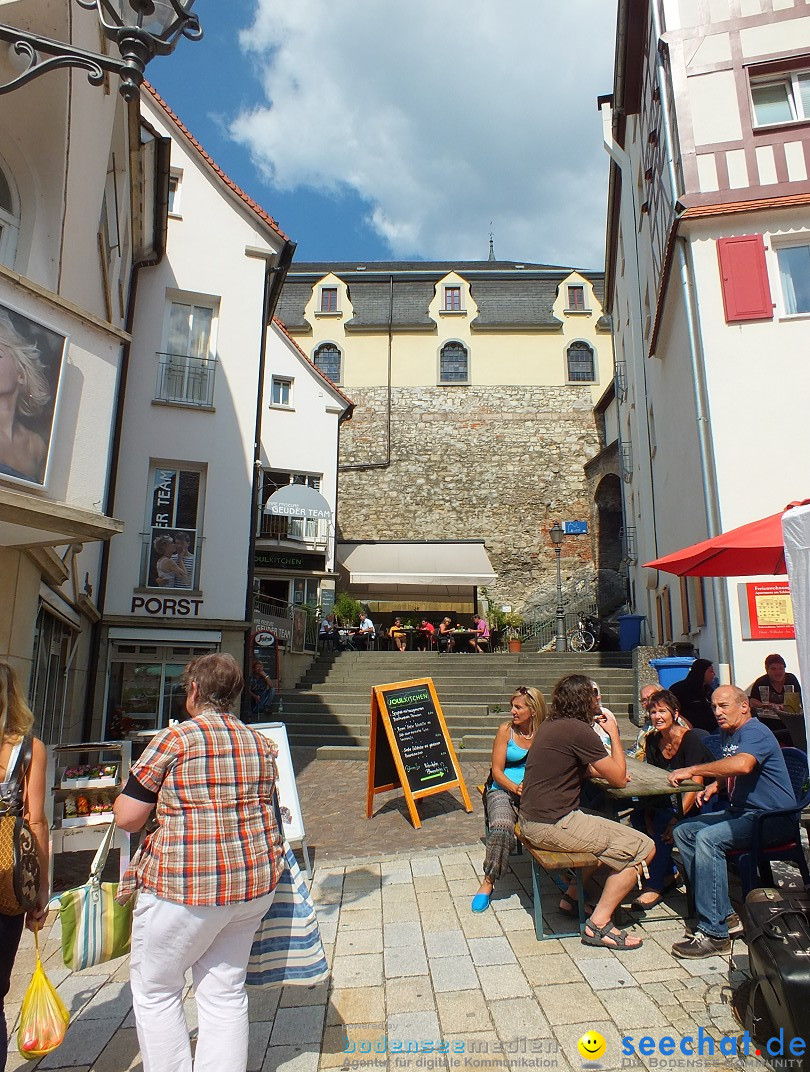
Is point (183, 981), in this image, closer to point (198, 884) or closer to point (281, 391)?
point (198, 884)

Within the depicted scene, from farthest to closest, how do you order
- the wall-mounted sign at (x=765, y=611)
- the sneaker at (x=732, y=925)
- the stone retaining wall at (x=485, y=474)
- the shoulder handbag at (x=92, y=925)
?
the stone retaining wall at (x=485, y=474) < the wall-mounted sign at (x=765, y=611) < the sneaker at (x=732, y=925) < the shoulder handbag at (x=92, y=925)

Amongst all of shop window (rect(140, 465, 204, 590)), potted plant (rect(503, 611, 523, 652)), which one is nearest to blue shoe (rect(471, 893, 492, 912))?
shop window (rect(140, 465, 204, 590))

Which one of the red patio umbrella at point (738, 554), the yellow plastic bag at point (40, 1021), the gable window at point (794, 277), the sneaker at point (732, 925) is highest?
the gable window at point (794, 277)

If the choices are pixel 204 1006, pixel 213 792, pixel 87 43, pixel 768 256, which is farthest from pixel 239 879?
pixel 768 256

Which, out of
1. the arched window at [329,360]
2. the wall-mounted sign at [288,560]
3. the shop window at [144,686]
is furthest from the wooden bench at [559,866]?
the arched window at [329,360]

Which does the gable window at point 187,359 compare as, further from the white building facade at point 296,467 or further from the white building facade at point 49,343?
the white building facade at point 296,467

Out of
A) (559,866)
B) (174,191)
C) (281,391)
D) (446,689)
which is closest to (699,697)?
(559,866)

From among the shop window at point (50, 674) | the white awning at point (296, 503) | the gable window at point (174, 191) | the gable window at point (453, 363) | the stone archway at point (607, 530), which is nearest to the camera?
the shop window at point (50, 674)

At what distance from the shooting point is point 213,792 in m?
2.54

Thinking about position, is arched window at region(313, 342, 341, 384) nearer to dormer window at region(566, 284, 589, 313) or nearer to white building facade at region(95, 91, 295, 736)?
dormer window at region(566, 284, 589, 313)

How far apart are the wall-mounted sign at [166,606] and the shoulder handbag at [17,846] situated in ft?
32.1

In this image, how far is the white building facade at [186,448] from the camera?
39.8 ft

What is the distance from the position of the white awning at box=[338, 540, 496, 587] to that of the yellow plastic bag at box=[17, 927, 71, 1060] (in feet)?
69.8

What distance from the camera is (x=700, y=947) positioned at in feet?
12.7
